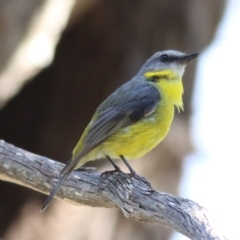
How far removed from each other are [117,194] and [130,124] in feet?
1.57

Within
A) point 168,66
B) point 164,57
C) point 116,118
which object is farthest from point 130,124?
point 164,57

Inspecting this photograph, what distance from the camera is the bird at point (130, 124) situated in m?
4.07

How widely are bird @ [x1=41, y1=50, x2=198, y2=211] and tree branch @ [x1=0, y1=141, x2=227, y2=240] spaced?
0.14 m

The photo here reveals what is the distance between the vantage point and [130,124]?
413 cm

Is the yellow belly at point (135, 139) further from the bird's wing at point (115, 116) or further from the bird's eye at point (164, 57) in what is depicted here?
the bird's eye at point (164, 57)

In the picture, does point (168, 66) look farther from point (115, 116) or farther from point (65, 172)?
point (65, 172)

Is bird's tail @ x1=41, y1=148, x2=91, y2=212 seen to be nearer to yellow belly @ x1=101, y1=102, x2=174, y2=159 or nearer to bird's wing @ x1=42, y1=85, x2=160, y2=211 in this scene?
bird's wing @ x1=42, y1=85, x2=160, y2=211

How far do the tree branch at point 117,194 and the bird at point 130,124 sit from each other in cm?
14

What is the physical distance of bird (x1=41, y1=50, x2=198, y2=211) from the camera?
160 inches

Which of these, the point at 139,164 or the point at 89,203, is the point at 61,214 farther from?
the point at 89,203

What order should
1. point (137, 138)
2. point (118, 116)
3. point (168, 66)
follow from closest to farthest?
1. point (137, 138)
2. point (118, 116)
3. point (168, 66)

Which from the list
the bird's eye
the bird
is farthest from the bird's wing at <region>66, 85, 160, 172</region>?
the bird's eye

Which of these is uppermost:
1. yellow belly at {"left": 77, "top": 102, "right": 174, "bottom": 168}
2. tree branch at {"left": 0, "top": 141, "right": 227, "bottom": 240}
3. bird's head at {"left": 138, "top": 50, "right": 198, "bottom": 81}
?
bird's head at {"left": 138, "top": 50, "right": 198, "bottom": 81}

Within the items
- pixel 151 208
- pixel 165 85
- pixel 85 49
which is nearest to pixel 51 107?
pixel 85 49
